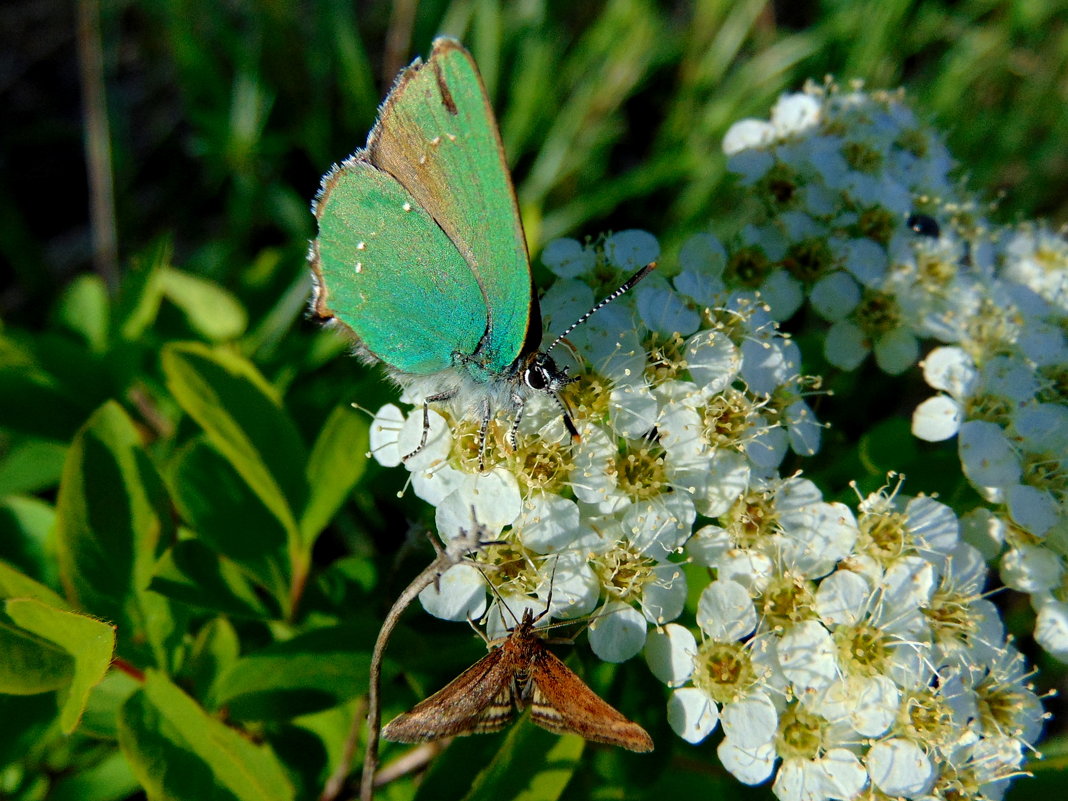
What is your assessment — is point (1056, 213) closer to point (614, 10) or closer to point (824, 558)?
point (614, 10)

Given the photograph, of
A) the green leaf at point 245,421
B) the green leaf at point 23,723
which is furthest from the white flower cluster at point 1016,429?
the green leaf at point 23,723

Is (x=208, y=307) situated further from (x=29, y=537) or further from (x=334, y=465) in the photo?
(x=334, y=465)

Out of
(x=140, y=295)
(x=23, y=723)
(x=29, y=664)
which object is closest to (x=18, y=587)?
(x=29, y=664)

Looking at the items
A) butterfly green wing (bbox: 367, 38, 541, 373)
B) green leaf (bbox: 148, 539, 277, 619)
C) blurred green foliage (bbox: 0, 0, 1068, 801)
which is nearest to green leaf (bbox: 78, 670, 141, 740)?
blurred green foliage (bbox: 0, 0, 1068, 801)

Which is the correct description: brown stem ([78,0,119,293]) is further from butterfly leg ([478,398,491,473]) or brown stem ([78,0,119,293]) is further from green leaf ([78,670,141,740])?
butterfly leg ([478,398,491,473])

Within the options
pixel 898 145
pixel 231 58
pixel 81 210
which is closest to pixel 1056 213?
pixel 898 145

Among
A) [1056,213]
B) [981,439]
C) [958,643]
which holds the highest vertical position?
[981,439]

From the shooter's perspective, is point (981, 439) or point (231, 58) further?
point (231, 58)
